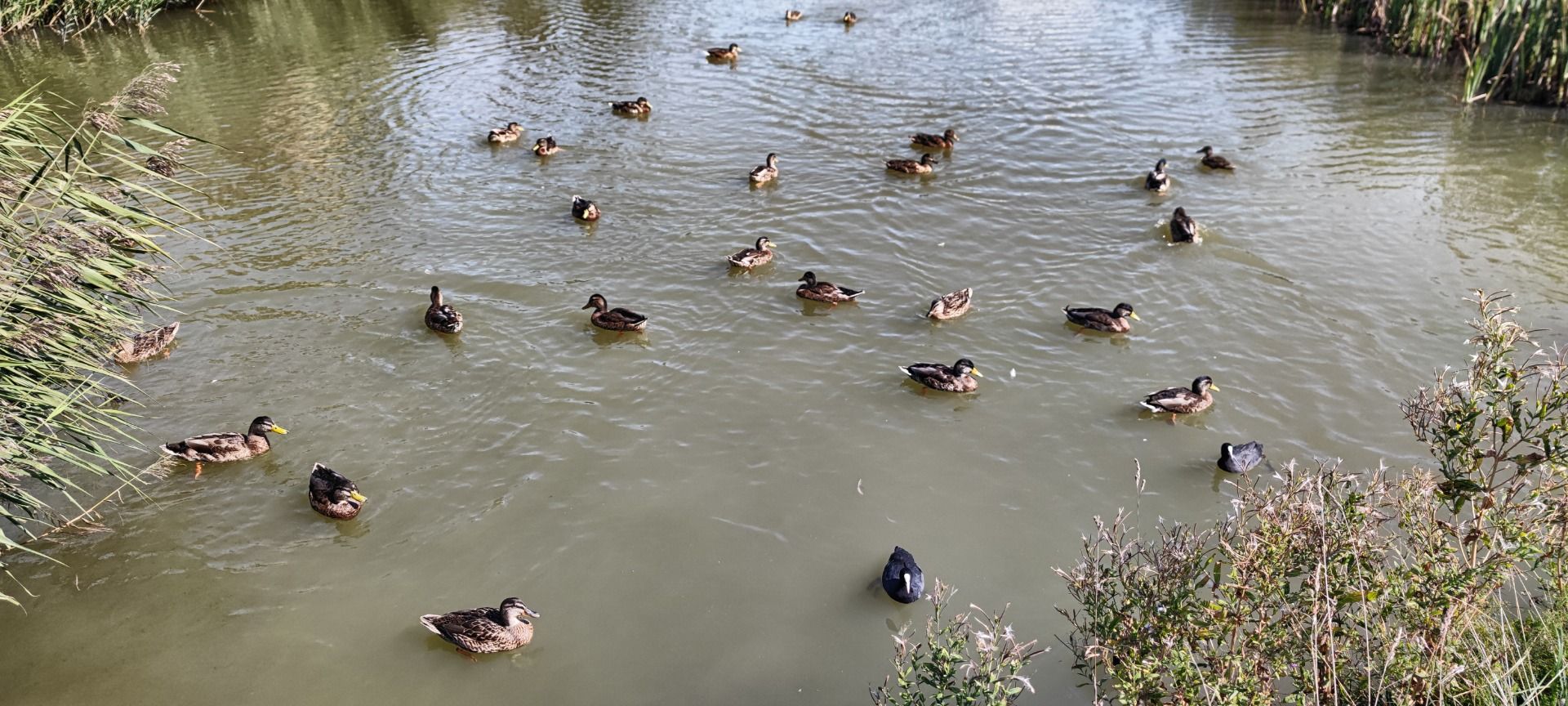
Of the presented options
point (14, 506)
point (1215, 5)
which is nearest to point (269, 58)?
point (14, 506)

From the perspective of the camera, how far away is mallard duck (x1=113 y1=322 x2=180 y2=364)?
35.8ft

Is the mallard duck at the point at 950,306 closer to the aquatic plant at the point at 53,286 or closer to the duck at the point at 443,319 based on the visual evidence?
the duck at the point at 443,319

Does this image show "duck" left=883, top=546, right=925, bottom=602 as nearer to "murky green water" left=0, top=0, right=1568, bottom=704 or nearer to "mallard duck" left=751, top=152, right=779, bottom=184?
"murky green water" left=0, top=0, right=1568, bottom=704

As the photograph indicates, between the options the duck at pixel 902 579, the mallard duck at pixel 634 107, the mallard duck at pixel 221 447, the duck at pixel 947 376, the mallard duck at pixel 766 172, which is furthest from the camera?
the mallard duck at pixel 634 107

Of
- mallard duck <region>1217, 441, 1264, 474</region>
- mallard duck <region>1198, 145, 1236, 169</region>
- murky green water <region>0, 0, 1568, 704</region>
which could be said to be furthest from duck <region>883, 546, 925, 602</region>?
mallard duck <region>1198, 145, 1236, 169</region>

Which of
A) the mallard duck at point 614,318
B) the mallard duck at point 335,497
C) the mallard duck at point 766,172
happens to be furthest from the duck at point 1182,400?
the mallard duck at point 335,497

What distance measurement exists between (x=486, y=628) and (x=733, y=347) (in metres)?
5.07

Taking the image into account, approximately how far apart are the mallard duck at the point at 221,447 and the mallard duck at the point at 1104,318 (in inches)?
373

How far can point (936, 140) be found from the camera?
659 inches

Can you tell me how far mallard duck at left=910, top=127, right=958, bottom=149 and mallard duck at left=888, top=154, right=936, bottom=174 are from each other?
2.41ft

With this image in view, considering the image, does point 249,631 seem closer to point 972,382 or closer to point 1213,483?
point 972,382

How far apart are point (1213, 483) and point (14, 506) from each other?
1166 cm

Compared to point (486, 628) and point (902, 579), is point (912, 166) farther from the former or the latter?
point (486, 628)

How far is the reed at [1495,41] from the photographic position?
57.4 ft
